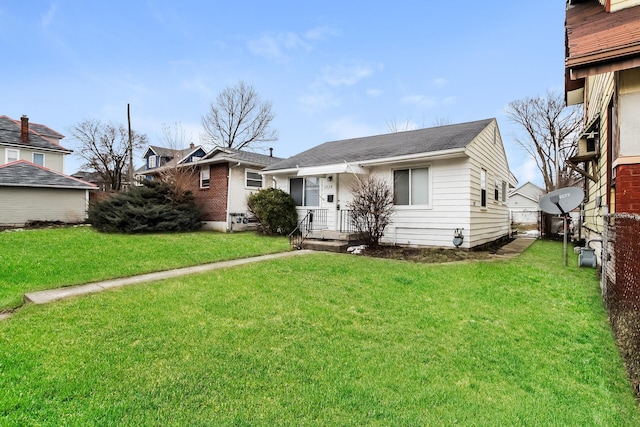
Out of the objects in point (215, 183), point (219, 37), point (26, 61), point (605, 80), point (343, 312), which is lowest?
point (343, 312)

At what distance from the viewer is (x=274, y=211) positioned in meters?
12.2

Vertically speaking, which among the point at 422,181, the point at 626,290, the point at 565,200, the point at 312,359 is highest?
the point at 422,181

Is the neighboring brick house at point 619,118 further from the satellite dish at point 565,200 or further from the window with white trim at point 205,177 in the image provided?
the window with white trim at point 205,177

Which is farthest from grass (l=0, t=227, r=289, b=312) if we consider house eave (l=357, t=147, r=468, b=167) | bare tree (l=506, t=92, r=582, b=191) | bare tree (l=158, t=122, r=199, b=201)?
bare tree (l=506, t=92, r=582, b=191)

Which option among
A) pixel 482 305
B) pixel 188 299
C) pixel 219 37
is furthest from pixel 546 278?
pixel 219 37

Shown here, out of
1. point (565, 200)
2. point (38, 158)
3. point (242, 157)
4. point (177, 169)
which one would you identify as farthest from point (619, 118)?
point (38, 158)

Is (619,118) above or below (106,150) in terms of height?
below

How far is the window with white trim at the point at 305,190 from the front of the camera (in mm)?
12461

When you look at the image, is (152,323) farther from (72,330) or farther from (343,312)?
(343,312)

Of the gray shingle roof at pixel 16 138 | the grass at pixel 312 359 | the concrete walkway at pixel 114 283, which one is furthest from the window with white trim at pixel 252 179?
the gray shingle roof at pixel 16 138

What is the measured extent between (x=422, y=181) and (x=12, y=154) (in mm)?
27843

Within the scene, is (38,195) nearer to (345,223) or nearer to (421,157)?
(345,223)

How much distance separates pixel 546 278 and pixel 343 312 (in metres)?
4.44

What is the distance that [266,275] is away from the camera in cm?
597
